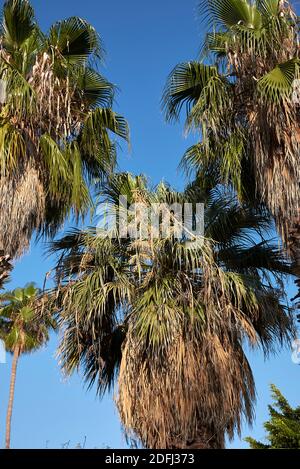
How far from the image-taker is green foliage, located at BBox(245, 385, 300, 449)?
617 inches

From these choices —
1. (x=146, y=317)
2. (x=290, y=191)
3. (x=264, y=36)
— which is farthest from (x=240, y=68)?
(x=146, y=317)

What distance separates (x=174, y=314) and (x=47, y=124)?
325 centimetres

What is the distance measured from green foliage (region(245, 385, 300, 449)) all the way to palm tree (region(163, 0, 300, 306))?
8.56 m

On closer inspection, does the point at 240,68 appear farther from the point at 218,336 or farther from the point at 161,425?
the point at 161,425

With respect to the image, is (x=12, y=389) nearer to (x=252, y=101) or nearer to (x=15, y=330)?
(x=15, y=330)

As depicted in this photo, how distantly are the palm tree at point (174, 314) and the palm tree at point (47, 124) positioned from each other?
93cm

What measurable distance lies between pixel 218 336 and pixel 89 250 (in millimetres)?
2466

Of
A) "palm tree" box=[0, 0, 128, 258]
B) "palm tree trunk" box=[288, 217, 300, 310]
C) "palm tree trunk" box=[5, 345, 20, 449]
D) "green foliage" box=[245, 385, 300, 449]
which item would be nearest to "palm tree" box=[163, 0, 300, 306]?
"palm tree trunk" box=[288, 217, 300, 310]

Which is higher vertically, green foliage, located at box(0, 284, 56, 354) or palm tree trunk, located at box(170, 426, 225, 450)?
green foliage, located at box(0, 284, 56, 354)

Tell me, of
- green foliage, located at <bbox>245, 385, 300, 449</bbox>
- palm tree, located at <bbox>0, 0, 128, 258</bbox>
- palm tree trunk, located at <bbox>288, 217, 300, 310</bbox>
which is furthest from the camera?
green foliage, located at <bbox>245, 385, 300, 449</bbox>

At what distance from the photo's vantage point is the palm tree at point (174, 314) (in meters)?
8.64

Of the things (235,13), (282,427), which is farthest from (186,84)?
(282,427)

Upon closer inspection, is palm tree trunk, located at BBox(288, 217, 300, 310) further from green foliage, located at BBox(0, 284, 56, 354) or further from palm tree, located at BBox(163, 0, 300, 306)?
green foliage, located at BBox(0, 284, 56, 354)

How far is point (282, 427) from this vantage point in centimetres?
1588
